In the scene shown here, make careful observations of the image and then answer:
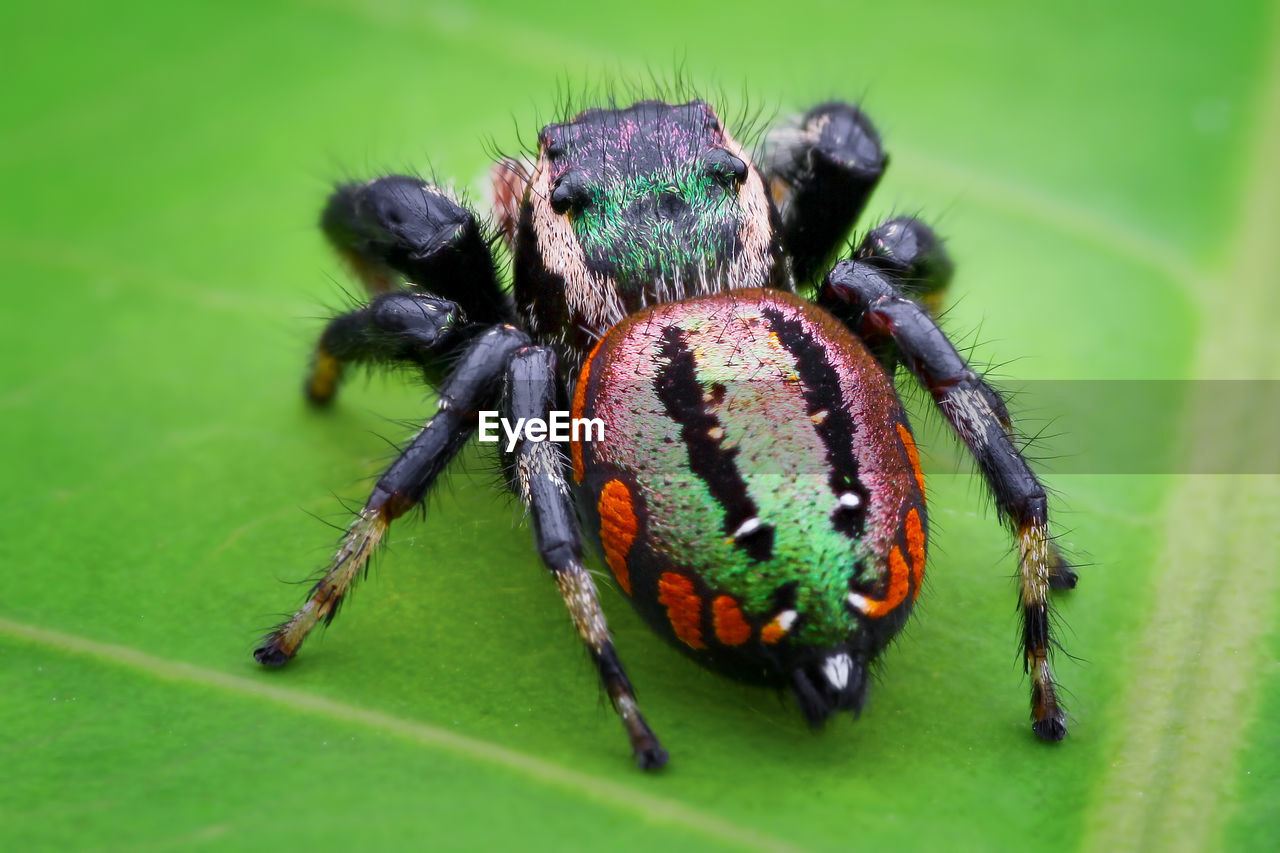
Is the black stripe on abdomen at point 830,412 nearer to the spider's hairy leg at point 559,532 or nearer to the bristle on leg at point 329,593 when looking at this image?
the spider's hairy leg at point 559,532

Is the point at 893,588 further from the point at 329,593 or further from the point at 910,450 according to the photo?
the point at 329,593

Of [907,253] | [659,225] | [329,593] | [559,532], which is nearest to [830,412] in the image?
[559,532]

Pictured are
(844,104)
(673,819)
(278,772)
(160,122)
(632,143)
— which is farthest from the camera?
(160,122)

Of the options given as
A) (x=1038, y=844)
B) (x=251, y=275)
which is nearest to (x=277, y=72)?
(x=251, y=275)

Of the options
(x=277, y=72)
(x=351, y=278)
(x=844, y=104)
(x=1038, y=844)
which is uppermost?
(x=844, y=104)

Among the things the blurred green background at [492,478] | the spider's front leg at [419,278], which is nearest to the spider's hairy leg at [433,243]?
the spider's front leg at [419,278]

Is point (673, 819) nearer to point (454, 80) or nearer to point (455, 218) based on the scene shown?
point (455, 218)

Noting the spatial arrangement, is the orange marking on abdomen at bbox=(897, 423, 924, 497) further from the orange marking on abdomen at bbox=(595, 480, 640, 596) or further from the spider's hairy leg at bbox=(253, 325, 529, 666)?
the spider's hairy leg at bbox=(253, 325, 529, 666)
